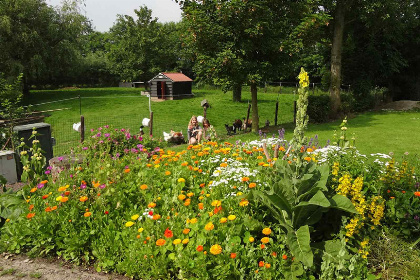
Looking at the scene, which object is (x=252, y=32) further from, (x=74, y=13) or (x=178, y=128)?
(x=74, y=13)

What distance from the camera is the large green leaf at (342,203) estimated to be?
11.9 feet

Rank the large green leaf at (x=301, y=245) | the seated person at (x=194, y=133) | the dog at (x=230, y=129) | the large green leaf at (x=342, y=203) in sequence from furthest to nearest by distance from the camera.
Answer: the dog at (x=230, y=129) → the seated person at (x=194, y=133) → the large green leaf at (x=342, y=203) → the large green leaf at (x=301, y=245)

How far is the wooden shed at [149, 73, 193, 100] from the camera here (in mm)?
32312

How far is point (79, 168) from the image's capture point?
17.6 ft

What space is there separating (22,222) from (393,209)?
475 centimetres

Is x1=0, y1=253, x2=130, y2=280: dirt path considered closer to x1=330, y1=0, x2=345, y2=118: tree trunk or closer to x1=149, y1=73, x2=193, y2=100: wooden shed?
x1=330, y1=0, x2=345, y2=118: tree trunk

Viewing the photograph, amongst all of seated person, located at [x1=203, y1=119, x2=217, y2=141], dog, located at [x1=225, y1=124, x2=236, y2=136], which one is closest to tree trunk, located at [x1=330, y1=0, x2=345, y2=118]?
dog, located at [x1=225, y1=124, x2=236, y2=136]

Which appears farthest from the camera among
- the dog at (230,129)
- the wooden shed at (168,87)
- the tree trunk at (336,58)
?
the wooden shed at (168,87)

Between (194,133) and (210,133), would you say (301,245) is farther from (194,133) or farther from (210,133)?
(194,133)

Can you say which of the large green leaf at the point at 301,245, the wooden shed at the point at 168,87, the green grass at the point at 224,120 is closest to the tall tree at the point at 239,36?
the green grass at the point at 224,120

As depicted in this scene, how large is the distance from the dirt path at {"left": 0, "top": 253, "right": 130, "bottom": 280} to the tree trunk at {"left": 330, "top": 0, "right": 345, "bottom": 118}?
757 inches

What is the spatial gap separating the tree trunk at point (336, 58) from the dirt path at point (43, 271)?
19239 millimetres

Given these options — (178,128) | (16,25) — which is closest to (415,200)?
(178,128)

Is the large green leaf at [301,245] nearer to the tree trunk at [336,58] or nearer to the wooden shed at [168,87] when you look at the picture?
the tree trunk at [336,58]
